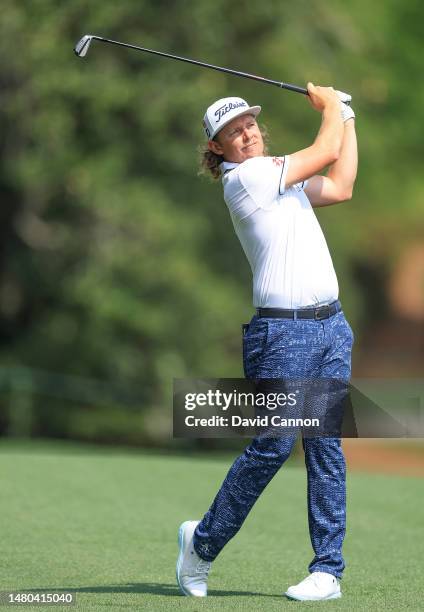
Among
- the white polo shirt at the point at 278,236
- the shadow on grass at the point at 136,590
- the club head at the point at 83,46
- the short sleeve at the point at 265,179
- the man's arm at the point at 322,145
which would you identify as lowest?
the shadow on grass at the point at 136,590

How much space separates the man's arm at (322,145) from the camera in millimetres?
5066

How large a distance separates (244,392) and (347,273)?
20.0m

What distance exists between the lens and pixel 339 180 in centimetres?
539

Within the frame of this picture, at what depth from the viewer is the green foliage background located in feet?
65.7

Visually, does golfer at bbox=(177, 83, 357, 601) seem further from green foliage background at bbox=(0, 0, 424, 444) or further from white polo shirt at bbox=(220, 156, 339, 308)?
green foliage background at bbox=(0, 0, 424, 444)

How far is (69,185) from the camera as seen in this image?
20.4m

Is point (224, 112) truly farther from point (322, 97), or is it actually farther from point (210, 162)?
point (322, 97)

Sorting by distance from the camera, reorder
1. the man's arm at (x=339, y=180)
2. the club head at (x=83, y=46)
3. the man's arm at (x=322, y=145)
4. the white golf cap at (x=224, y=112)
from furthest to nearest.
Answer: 1. the club head at (x=83, y=46)
2. the man's arm at (x=339, y=180)
3. the white golf cap at (x=224, y=112)
4. the man's arm at (x=322, y=145)

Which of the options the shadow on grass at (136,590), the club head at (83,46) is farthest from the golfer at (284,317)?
the club head at (83,46)

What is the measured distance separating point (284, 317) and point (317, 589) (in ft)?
3.61

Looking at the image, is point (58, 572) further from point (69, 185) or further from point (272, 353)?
point (69, 185)

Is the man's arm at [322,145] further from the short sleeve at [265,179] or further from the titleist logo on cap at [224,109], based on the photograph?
the titleist logo on cap at [224,109]

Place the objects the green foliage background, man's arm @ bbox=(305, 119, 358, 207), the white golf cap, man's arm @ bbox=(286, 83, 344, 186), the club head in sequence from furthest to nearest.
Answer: the green foliage background < the club head < man's arm @ bbox=(305, 119, 358, 207) < the white golf cap < man's arm @ bbox=(286, 83, 344, 186)

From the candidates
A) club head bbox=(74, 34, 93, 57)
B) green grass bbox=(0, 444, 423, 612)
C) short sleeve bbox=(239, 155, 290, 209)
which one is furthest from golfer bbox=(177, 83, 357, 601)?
club head bbox=(74, 34, 93, 57)
